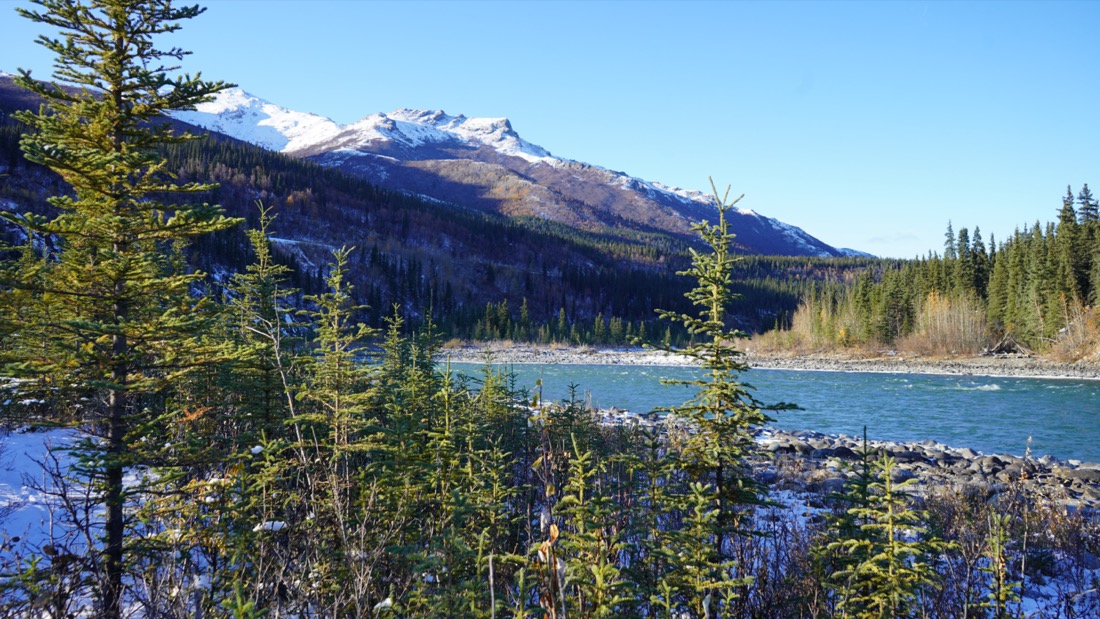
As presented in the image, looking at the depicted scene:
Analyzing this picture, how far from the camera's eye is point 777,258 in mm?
175125

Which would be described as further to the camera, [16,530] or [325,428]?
[325,428]

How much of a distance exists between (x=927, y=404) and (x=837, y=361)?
28.1m

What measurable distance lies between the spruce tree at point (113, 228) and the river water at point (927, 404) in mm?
8224

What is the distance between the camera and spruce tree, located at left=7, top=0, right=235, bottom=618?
16.4 feet

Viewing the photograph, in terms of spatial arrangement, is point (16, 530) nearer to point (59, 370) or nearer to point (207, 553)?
point (59, 370)

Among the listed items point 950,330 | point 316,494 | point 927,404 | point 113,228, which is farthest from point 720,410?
point 950,330

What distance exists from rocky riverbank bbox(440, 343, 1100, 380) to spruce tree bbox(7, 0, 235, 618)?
25792mm

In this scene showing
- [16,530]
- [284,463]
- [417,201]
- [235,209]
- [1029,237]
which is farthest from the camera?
[417,201]

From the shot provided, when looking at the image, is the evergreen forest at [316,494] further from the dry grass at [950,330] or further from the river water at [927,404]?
the dry grass at [950,330]

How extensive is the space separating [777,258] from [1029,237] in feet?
390

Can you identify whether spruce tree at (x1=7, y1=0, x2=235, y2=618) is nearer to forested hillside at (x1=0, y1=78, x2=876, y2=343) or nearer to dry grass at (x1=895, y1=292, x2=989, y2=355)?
dry grass at (x1=895, y1=292, x2=989, y2=355)

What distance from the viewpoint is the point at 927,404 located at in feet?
95.6

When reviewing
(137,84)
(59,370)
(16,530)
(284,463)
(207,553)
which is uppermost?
(137,84)

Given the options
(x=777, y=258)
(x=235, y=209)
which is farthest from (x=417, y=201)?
(x=777, y=258)
